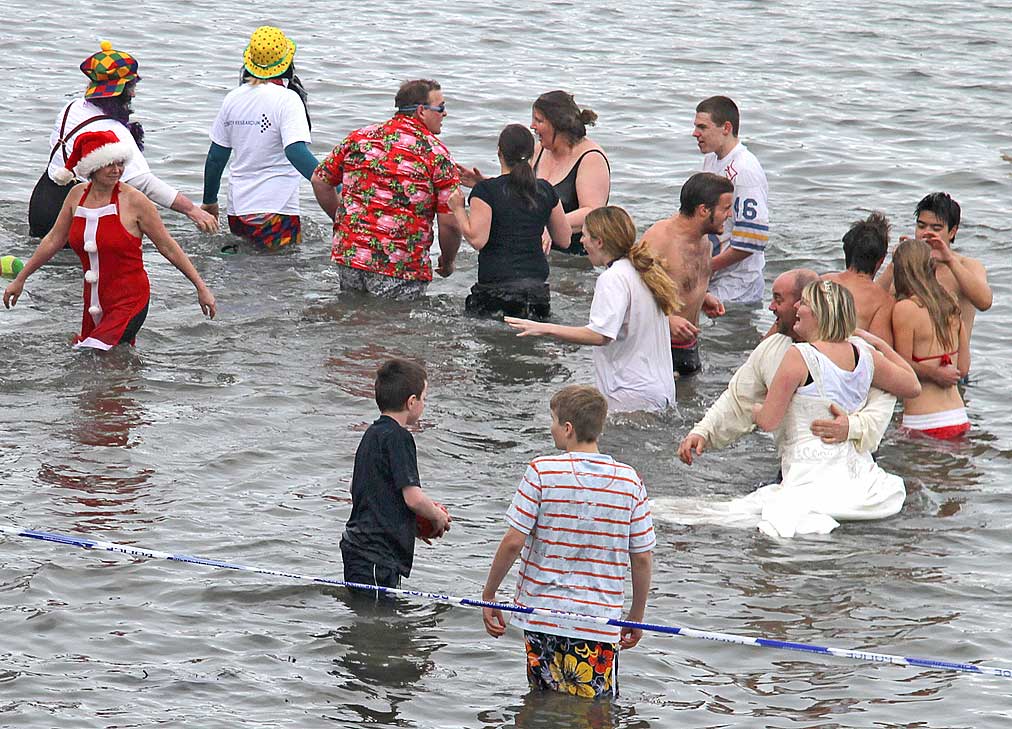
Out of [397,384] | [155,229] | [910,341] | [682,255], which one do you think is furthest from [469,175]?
[397,384]

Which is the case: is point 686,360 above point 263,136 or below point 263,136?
below

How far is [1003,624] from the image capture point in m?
6.82

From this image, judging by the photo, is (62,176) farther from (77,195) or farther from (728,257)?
(728,257)

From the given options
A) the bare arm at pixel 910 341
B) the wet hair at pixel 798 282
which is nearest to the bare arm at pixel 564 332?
the wet hair at pixel 798 282

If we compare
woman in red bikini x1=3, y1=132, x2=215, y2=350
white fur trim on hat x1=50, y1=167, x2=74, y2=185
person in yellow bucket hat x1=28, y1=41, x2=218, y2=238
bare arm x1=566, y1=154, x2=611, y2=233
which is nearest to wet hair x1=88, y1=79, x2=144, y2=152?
person in yellow bucket hat x1=28, y1=41, x2=218, y2=238

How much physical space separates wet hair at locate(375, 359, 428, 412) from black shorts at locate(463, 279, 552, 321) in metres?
4.03

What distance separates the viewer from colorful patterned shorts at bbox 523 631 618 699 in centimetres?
573

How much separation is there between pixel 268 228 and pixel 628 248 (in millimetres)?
4399

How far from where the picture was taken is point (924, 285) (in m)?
8.45

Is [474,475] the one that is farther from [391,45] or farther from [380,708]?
[391,45]

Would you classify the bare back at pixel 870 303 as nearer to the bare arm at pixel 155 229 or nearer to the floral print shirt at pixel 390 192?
the floral print shirt at pixel 390 192

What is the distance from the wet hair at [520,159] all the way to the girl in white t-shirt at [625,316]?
1.25 meters

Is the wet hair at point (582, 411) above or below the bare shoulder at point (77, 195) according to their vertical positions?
below

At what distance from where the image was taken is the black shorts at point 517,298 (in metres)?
10.2
